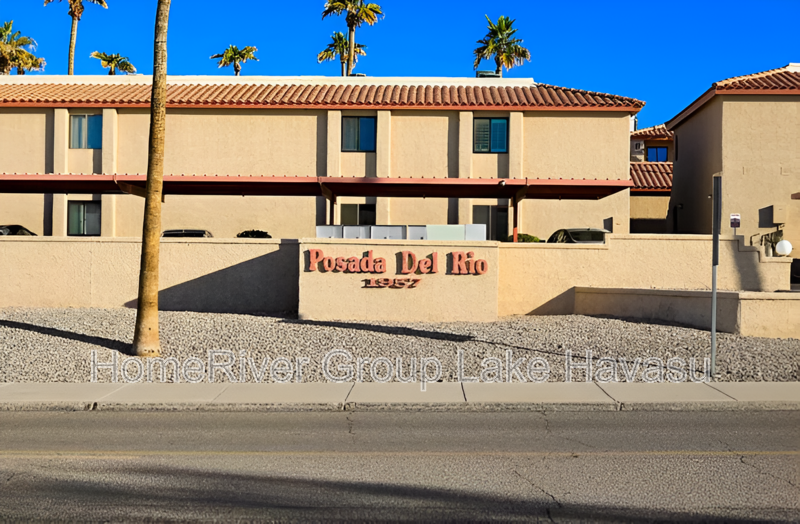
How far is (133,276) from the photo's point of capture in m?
20.8

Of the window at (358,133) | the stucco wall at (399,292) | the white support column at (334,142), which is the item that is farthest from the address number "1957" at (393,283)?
the window at (358,133)

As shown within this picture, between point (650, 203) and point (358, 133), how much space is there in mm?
15547

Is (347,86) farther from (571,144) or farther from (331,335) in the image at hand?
(331,335)

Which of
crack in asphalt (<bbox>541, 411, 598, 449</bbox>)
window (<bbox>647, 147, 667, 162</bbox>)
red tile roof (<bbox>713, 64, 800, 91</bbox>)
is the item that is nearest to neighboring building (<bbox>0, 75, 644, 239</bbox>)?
red tile roof (<bbox>713, 64, 800, 91</bbox>)

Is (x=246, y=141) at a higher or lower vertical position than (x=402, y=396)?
higher

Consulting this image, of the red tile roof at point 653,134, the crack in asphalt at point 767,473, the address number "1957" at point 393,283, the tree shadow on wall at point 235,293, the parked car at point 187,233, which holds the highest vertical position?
the red tile roof at point 653,134

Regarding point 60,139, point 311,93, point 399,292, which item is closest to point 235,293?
point 399,292

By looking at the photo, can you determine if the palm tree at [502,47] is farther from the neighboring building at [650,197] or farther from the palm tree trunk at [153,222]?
the palm tree trunk at [153,222]

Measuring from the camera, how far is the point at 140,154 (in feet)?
98.0

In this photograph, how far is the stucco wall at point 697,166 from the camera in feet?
96.6

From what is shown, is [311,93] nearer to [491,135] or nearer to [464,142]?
[464,142]

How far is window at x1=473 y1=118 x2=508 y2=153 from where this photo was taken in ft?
96.9

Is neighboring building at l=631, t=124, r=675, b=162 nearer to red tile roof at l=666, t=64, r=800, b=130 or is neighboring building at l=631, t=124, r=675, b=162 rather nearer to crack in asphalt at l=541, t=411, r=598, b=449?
red tile roof at l=666, t=64, r=800, b=130

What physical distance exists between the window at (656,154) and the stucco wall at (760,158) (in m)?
18.0
